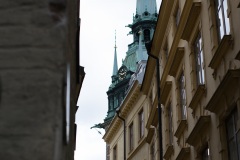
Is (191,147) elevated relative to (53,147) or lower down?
elevated

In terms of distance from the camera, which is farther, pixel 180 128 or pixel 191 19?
pixel 180 128

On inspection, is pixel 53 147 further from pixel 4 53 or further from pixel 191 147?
pixel 191 147

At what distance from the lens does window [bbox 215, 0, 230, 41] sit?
1320 cm

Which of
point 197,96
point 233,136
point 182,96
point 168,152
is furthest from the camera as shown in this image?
point 168,152

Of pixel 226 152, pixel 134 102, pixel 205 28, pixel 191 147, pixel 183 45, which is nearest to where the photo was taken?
pixel 226 152

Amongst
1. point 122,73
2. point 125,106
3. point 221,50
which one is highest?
point 122,73

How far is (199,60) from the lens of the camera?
16.3 metres

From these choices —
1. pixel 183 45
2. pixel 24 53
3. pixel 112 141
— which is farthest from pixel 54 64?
pixel 112 141

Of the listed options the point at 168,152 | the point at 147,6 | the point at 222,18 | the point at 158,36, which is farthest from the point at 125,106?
the point at 147,6

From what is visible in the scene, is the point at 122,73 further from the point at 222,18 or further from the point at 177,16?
the point at 222,18

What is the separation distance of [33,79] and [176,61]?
16209mm

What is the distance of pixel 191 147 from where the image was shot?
16.6 m

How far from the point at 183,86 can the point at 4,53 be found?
51.1 ft

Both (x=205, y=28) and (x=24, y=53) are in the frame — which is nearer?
(x=24, y=53)
